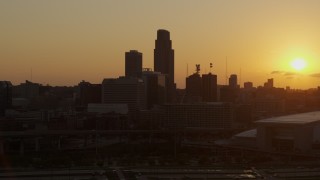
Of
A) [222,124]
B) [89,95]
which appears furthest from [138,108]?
[222,124]

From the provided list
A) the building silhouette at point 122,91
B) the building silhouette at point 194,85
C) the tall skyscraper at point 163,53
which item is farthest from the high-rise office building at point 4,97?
the tall skyscraper at point 163,53

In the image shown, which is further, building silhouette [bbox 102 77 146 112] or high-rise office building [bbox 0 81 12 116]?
building silhouette [bbox 102 77 146 112]

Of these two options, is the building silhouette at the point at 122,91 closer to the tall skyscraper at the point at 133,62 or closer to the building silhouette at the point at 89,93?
the building silhouette at the point at 89,93

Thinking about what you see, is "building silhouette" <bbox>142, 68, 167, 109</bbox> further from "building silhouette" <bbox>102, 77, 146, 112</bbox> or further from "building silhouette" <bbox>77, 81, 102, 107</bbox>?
"building silhouette" <bbox>77, 81, 102, 107</bbox>

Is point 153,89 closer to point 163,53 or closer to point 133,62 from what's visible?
point 133,62

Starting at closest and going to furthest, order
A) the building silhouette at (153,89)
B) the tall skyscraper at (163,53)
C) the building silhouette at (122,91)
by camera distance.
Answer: the building silhouette at (122,91) → the building silhouette at (153,89) → the tall skyscraper at (163,53)

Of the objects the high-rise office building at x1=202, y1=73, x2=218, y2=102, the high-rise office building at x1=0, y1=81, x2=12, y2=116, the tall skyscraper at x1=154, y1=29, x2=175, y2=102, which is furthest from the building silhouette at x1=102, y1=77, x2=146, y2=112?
the tall skyscraper at x1=154, y1=29, x2=175, y2=102

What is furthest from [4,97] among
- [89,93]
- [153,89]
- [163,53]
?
[163,53]
